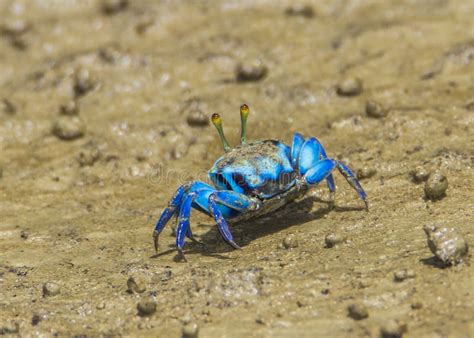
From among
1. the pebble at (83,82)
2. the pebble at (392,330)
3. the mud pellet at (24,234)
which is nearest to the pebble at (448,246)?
the pebble at (392,330)

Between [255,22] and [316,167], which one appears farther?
[255,22]

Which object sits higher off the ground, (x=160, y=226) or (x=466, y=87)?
(x=466, y=87)

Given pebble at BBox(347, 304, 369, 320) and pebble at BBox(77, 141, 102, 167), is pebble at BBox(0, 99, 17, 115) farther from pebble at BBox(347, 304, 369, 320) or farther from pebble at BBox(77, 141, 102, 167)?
pebble at BBox(347, 304, 369, 320)

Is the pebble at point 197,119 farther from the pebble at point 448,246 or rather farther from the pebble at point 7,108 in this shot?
the pebble at point 448,246

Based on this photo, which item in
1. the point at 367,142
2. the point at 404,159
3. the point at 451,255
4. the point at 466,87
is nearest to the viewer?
the point at 451,255

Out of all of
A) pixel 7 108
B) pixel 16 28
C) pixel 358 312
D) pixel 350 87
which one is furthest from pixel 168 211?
pixel 16 28

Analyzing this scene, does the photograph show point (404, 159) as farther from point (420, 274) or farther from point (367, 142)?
point (420, 274)

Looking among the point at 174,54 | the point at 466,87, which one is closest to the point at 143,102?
the point at 174,54
